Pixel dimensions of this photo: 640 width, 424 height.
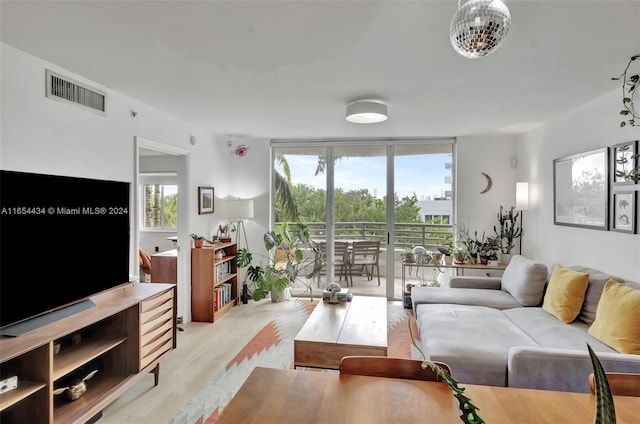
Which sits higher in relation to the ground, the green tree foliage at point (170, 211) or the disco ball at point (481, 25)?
the disco ball at point (481, 25)

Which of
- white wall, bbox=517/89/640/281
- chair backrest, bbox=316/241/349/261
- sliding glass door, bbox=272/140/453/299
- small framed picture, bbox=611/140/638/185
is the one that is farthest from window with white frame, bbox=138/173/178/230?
small framed picture, bbox=611/140/638/185

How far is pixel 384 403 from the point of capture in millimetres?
1071

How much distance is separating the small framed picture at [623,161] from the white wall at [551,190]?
60 millimetres

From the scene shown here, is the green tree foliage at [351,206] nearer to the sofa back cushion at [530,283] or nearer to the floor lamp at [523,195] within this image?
the floor lamp at [523,195]

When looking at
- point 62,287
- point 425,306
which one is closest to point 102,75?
point 62,287

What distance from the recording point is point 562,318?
262cm

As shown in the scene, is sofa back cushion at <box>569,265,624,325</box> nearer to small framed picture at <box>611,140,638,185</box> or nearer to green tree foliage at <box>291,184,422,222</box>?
small framed picture at <box>611,140,638,185</box>

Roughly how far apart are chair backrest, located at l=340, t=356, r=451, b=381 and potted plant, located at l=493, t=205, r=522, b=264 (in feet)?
12.5

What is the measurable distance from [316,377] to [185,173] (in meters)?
3.24

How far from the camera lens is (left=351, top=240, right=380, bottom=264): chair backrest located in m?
4.93

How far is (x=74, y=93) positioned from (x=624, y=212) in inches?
163

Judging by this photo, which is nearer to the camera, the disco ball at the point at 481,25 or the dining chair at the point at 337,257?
the disco ball at the point at 481,25

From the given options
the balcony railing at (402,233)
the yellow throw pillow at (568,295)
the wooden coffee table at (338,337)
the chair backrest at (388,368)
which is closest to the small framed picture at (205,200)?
the balcony railing at (402,233)

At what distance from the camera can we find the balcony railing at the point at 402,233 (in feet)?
15.8
